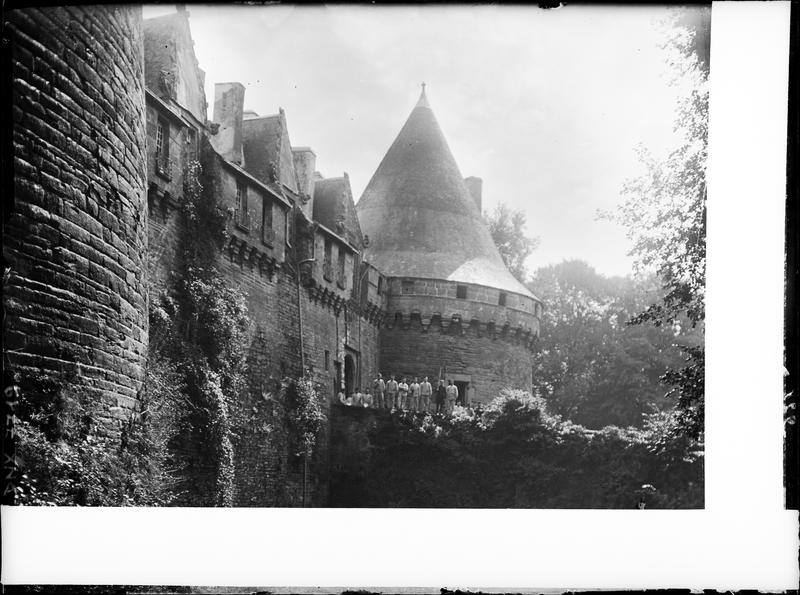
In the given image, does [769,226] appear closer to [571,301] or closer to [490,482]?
[571,301]

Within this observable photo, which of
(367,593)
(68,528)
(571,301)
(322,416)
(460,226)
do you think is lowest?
(367,593)

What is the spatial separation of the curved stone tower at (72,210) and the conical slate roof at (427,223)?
9.44ft

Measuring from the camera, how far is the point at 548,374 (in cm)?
884

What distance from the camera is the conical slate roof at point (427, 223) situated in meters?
8.13

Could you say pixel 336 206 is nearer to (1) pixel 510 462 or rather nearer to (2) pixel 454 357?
(2) pixel 454 357

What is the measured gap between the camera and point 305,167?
7617 millimetres

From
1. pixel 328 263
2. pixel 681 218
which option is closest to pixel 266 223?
pixel 328 263

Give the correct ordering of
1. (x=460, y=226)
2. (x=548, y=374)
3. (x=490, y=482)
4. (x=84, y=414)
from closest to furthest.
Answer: (x=84, y=414) → (x=490, y=482) → (x=548, y=374) → (x=460, y=226)

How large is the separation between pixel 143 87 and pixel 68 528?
10.2 feet

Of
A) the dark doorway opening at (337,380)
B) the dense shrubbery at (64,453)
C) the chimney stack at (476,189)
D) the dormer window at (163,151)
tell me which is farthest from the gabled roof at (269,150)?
the dense shrubbery at (64,453)

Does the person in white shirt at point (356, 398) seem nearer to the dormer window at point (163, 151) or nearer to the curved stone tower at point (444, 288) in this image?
the curved stone tower at point (444, 288)

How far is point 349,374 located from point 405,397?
25.6 inches

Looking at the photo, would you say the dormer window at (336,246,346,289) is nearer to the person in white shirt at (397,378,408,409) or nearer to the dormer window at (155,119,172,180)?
the person in white shirt at (397,378,408,409)

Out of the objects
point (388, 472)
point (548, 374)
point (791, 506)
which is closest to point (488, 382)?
point (548, 374)
